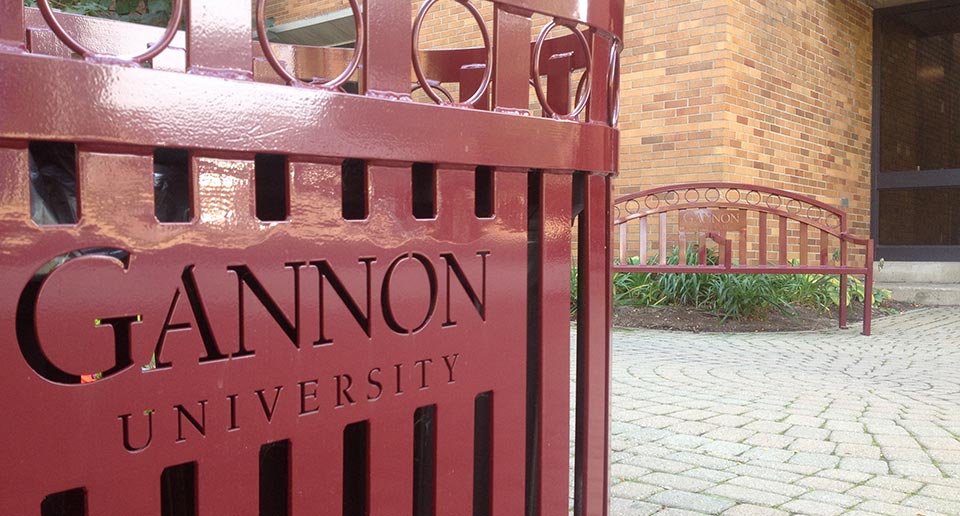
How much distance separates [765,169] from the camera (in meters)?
8.68

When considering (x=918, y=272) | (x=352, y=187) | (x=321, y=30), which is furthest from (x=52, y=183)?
(x=918, y=272)

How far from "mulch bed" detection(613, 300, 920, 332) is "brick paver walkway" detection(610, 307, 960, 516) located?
920 mm

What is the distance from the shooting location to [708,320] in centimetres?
738

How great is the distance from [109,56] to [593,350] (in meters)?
0.93

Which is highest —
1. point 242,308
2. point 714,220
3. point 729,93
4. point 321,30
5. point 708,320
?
point 321,30

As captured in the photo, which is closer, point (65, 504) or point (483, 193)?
point (65, 504)

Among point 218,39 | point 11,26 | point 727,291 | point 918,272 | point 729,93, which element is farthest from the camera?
point 918,272

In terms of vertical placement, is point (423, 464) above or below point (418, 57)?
below

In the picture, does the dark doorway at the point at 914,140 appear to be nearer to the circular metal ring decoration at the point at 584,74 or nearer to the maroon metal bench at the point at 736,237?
the maroon metal bench at the point at 736,237

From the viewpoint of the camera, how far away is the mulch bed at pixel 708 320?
23.4 ft

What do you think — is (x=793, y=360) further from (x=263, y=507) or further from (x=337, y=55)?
(x=263, y=507)

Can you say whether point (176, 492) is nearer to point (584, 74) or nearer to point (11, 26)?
point (11, 26)

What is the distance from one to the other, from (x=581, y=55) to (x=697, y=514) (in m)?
1.55

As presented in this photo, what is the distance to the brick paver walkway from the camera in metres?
2.70
